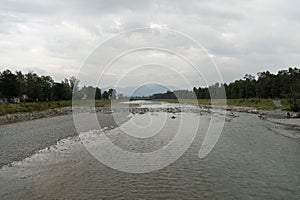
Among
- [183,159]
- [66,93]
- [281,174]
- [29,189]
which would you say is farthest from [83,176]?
[66,93]

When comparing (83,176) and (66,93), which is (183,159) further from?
(66,93)

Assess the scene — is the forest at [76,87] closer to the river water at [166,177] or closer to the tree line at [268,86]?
the tree line at [268,86]

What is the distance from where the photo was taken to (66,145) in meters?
23.1

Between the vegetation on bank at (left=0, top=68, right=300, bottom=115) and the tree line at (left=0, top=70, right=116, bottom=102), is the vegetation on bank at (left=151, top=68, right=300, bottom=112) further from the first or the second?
the tree line at (left=0, top=70, right=116, bottom=102)

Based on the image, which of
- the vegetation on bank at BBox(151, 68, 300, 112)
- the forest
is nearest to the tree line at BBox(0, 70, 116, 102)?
the forest

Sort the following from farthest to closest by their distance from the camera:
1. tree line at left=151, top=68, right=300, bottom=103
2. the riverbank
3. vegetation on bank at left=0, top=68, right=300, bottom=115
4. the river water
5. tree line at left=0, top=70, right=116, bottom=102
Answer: tree line at left=151, top=68, right=300, bottom=103, tree line at left=0, top=70, right=116, bottom=102, vegetation on bank at left=0, top=68, right=300, bottom=115, the riverbank, the river water

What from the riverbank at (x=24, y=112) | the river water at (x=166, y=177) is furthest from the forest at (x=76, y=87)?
the river water at (x=166, y=177)

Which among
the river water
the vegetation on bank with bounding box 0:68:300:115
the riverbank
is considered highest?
the vegetation on bank with bounding box 0:68:300:115

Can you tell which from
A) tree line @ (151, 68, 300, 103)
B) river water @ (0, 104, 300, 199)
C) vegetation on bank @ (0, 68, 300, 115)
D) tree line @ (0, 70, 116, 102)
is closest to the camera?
river water @ (0, 104, 300, 199)

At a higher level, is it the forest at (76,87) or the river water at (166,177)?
the forest at (76,87)

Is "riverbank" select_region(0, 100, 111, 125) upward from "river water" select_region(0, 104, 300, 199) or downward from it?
upward

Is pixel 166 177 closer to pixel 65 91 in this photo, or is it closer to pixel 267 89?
pixel 267 89

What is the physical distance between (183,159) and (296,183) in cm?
690

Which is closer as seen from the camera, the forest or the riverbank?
the riverbank
